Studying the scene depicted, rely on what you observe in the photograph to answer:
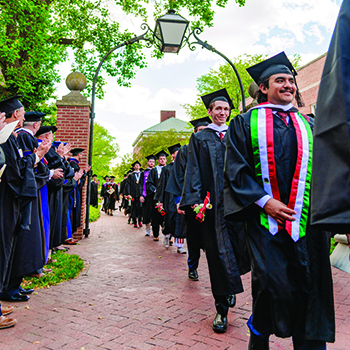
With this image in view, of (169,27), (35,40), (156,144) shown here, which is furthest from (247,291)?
(156,144)

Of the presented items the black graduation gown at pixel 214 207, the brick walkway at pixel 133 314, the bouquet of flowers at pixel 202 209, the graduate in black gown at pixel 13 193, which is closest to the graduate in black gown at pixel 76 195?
the brick walkway at pixel 133 314

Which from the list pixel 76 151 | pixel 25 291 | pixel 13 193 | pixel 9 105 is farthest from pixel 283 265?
pixel 76 151

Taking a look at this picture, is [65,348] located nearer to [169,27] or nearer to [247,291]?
[247,291]

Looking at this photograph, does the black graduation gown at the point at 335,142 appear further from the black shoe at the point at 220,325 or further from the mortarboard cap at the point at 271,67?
the black shoe at the point at 220,325

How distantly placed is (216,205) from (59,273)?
309 centimetres

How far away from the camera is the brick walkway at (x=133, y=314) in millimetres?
2998

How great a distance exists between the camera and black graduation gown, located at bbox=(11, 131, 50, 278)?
3.88 metres

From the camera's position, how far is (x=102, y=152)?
47.1 m

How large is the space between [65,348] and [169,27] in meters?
7.54

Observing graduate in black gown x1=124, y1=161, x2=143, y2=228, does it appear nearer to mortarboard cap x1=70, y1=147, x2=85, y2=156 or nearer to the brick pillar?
the brick pillar

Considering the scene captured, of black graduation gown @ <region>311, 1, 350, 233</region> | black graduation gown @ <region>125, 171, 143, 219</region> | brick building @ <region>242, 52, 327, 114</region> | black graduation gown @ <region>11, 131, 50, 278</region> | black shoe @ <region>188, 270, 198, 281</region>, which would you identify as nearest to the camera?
black graduation gown @ <region>311, 1, 350, 233</region>

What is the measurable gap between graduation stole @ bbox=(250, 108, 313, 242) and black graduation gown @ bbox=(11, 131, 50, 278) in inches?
111

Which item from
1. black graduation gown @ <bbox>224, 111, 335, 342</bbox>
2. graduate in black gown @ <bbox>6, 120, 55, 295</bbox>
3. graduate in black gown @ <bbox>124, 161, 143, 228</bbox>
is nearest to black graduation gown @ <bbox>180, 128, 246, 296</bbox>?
black graduation gown @ <bbox>224, 111, 335, 342</bbox>

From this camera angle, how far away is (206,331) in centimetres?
327
